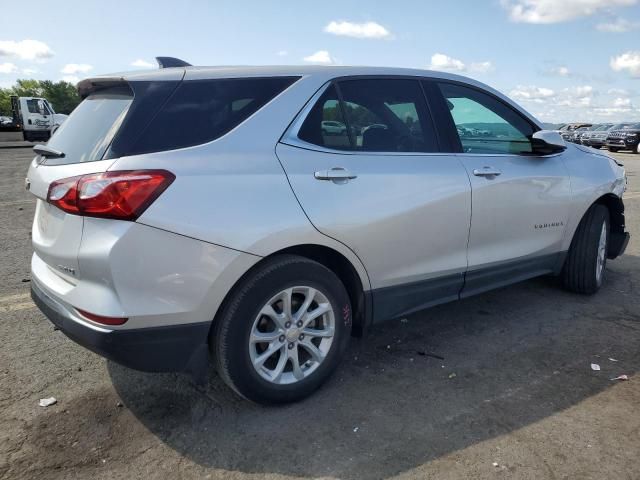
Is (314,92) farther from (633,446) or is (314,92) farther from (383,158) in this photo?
(633,446)

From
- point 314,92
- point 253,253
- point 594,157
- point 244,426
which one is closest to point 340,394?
point 244,426

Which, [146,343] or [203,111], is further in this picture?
[203,111]

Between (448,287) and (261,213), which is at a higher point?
(261,213)

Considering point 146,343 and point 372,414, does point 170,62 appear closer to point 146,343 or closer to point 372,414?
point 146,343

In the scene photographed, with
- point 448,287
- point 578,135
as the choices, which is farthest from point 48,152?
point 578,135

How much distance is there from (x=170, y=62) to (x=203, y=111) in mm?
791

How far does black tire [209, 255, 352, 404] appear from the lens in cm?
256

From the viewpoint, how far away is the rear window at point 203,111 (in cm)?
246

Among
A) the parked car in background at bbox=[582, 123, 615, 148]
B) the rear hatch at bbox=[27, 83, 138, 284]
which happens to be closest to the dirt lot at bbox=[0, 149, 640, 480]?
the rear hatch at bbox=[27, 83, 138, 284]

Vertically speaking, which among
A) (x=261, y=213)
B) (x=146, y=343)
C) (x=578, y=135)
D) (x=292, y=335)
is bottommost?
(x=578, y=135)

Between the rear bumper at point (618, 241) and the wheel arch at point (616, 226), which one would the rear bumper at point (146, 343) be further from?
the rear bumper at point (618, 241)

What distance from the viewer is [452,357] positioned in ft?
11.5

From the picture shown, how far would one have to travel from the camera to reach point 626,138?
27000 millimetres

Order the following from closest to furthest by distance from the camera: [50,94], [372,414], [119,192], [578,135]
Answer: [119,192]
[372,414]
[578,135]
[50,94]
